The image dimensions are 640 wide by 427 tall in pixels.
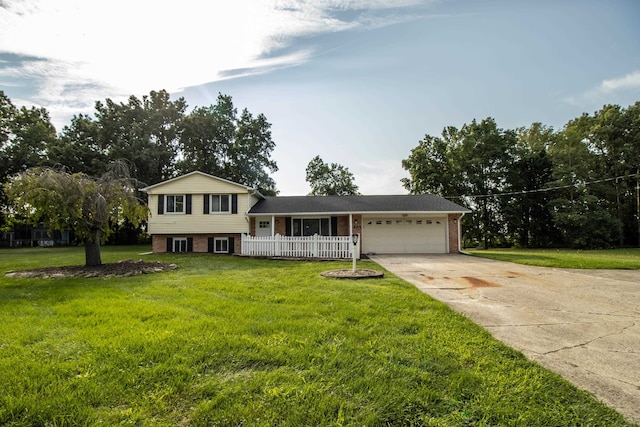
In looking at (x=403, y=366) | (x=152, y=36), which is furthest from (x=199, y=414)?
(x=152, y=36)

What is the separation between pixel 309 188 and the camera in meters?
35.7

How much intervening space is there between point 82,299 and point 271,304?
3360 millimetres

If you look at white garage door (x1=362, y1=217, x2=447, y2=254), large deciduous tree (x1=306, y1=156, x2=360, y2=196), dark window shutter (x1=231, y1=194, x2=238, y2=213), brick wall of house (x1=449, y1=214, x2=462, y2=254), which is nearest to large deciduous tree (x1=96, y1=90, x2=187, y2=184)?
dark window shutter (x1=231, y1=194, x2=238, y2=213)

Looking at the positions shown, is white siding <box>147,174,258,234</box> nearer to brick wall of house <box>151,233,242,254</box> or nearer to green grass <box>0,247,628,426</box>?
brick wall of house <box>151,233,242,254</box>

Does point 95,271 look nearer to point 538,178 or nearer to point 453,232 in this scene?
point 453,232

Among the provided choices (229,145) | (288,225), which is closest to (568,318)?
(288,225)

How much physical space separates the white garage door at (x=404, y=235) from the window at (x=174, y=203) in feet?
34.5

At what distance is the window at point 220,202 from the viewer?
17.5 meters

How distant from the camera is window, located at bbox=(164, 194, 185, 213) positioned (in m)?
17.5

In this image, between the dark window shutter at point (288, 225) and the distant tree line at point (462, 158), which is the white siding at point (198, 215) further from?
the distant tree line at point (462, 158)

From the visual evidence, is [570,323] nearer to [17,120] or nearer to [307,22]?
[307,22]

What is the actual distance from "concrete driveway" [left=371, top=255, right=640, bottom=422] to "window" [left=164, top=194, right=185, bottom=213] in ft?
46.0

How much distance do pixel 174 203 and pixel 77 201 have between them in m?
8.81

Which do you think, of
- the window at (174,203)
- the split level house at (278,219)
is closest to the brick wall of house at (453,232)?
the split level house at (278,219)
